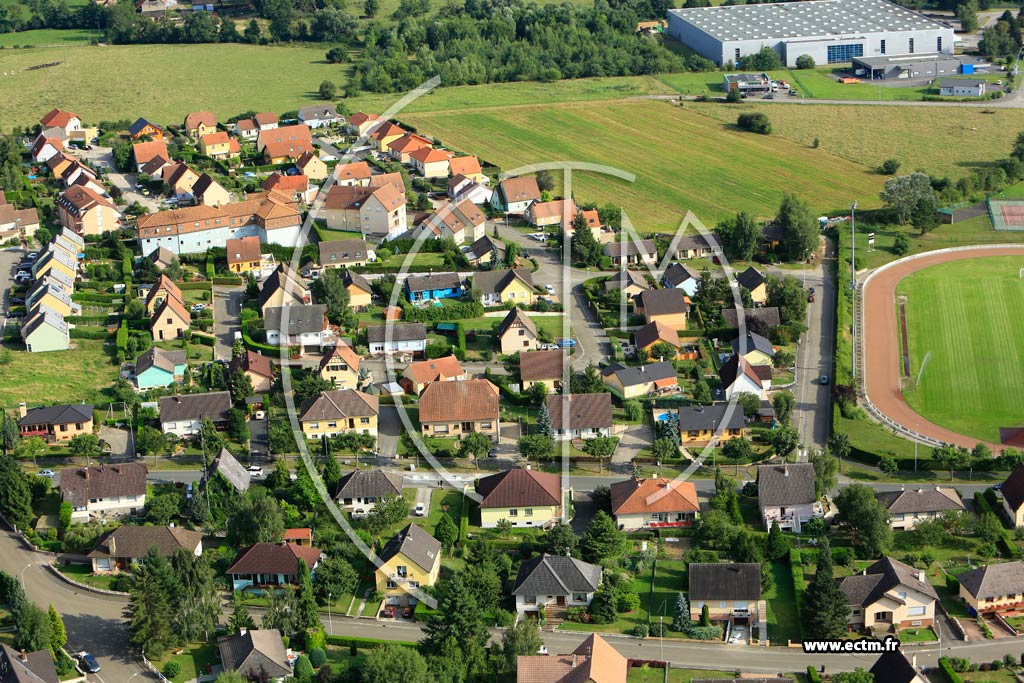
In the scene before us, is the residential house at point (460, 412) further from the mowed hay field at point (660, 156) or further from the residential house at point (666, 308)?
the mowed hay field at point (660, 156)

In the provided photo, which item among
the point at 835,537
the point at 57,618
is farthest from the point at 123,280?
the point at 835,537

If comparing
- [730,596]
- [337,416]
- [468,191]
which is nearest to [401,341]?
[337,416]

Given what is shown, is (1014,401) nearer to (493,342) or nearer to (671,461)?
(671,461)

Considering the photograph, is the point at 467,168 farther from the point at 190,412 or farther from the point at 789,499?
the point at 789,499

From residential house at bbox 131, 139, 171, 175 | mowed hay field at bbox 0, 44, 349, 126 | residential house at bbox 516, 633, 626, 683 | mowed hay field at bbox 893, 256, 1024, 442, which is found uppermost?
mowed hay field at bbox 0, 44, 349, 126

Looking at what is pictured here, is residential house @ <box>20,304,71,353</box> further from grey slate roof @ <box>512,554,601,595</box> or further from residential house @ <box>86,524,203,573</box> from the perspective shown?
grey slate roof @ <box>512,554,601,595</box>

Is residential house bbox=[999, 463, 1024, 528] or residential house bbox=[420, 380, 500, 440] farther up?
residential house bbox=[420, 380, 500, 440]

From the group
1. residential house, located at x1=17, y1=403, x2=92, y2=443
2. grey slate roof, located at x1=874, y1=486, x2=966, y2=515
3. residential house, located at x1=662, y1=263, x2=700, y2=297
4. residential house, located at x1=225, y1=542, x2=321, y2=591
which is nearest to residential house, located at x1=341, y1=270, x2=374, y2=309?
residential house, located at x1=662, y1=263, x2=700, y2=297
